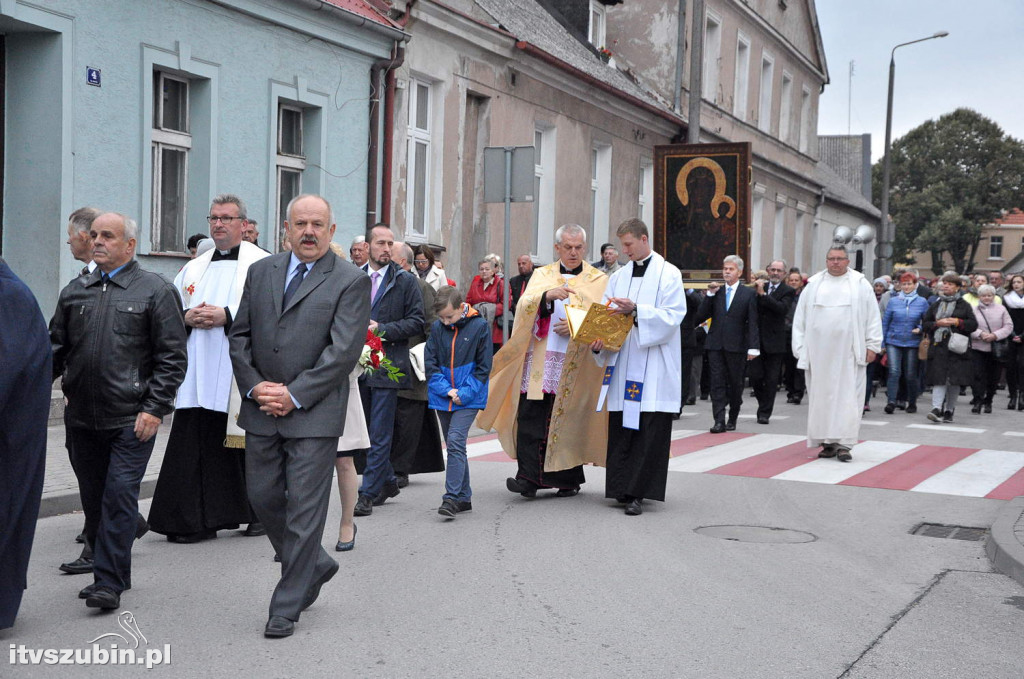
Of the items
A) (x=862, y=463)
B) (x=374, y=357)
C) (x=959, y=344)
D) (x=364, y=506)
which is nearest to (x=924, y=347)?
(x=959, y=344)

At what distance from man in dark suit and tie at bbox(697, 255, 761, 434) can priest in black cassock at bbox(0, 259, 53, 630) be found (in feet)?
34.0

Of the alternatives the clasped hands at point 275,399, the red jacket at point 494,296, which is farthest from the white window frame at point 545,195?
the clasped hands at point 275,399

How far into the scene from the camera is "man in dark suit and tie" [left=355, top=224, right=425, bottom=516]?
8914mm

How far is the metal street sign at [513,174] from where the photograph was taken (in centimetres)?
1530

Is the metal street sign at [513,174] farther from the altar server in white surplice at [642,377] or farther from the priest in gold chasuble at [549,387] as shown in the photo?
the altar server in white surplice at [642,377]

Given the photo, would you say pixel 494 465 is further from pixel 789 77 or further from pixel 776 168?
pixel 789 77

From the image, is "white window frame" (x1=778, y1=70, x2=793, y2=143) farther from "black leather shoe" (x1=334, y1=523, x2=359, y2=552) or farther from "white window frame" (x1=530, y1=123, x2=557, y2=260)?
"black leather shoe" (x1=334, y1=523, x2=359, y2=552)

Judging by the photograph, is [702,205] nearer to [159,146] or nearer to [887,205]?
[159,146]

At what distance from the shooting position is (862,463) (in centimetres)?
1210


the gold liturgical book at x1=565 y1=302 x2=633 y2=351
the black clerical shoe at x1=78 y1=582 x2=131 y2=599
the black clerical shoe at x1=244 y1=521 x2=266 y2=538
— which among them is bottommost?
the black clerical shoe at x1=244 y1=521 x2=266 y2=538

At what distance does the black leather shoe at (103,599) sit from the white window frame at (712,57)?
94.9 ft

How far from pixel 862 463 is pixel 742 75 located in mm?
25663

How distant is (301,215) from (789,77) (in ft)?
123

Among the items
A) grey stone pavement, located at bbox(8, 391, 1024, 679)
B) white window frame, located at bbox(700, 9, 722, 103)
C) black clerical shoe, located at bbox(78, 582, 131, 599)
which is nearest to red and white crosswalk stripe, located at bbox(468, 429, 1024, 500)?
grey stone pavement, located at bbox(8, 391, 1024, 679)
